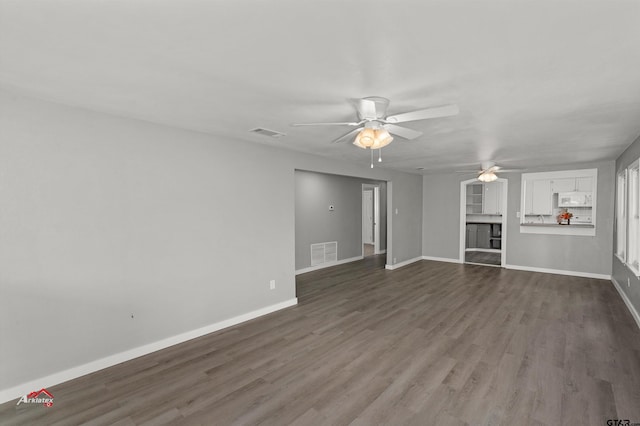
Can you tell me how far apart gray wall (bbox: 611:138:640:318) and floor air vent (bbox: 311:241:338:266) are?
5392 millimetres

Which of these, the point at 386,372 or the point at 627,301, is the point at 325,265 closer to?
the point at 386,372

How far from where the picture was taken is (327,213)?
7.70 meters

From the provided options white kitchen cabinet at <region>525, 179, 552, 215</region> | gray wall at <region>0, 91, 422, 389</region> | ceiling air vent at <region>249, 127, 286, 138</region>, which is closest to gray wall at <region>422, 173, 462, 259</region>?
white kitchen cabinet at <region>525, 179, 552, 215</region>

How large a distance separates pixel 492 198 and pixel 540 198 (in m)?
1.98

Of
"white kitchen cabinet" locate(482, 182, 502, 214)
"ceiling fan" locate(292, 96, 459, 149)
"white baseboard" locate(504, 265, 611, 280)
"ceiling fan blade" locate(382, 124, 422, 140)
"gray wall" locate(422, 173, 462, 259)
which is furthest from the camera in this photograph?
"white kitchen cabinet" locate(482, 182, 502, 214)

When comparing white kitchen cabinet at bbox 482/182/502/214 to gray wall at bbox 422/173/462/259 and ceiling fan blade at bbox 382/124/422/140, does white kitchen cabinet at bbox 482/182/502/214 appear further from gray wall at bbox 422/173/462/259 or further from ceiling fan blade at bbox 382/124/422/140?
ceiling fan blade at bbox 382/124/422/140

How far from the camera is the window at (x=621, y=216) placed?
493 centimetres

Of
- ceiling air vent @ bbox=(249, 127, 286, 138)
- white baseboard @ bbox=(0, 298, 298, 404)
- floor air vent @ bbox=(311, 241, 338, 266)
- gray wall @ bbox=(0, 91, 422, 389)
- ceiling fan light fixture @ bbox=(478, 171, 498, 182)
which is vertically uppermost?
ceiling air vent @ bbox=(249, 127, 286, 138)

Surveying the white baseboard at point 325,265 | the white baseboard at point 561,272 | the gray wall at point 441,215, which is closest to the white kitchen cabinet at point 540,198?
the white baseboard at point 561,272

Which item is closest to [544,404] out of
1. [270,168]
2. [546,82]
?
[546,82]

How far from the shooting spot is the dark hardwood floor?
7.57ft

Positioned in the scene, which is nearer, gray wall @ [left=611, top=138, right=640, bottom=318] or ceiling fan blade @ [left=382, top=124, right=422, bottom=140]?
ceiling fan blade @ [left=382, top=124, right=422, bottom=140]

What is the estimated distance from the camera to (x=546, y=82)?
2.22 m

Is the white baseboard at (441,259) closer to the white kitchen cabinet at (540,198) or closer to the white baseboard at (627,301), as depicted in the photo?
the white kitchen cabinet at (540,198)
